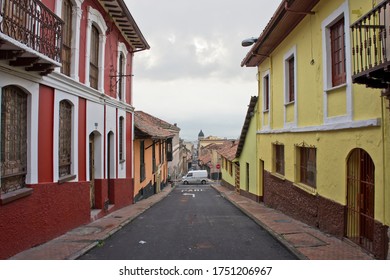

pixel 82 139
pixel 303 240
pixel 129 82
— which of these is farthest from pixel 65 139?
pixel 129 82

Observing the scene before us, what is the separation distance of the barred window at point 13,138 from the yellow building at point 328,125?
6.16 meters

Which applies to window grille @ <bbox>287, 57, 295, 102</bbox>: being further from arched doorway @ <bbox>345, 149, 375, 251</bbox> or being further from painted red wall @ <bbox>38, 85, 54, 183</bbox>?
painted red wall @ <bbox>38, 85, 54, 183</bbox>

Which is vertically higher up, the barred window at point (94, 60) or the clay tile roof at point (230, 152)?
the barred window at point (94, 60)

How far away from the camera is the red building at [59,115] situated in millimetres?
6281

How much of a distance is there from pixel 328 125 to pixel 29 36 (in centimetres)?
636

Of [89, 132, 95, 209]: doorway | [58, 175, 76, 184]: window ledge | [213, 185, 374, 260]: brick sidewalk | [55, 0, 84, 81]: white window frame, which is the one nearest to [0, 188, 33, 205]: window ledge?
[58, 175, 76, 184]: window ledge

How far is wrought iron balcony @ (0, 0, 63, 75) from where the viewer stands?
5581 mm

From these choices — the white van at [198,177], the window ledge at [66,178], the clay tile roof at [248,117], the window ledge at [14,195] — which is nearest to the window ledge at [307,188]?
the window ledge at [66,178]

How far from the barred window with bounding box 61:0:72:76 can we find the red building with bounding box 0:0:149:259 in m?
0.03

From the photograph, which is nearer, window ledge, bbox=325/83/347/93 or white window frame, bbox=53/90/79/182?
window ledge, bbox=325/83/347/93

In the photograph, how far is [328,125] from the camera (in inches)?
317

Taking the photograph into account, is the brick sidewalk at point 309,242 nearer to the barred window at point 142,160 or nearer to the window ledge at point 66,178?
the window ledge at point 66,178

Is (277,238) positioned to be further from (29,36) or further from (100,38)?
(100,38)

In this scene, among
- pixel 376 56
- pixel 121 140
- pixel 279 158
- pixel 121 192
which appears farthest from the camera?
pixel 121 140
